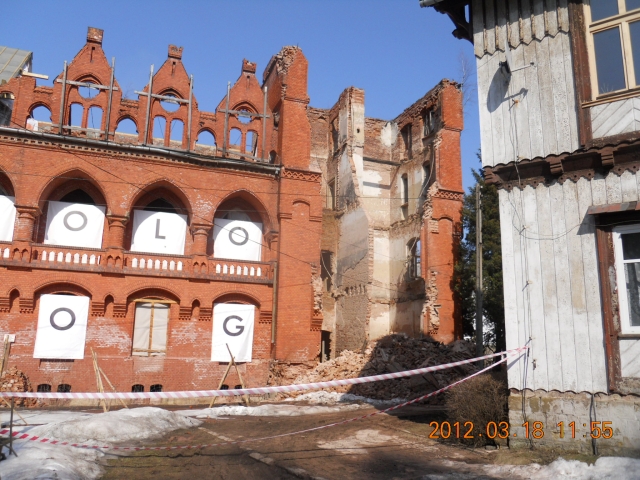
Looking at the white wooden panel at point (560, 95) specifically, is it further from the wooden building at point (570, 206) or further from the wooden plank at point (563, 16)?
the wooden plank at point (563, 16)

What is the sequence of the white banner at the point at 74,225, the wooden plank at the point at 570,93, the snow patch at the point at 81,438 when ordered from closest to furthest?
the snow patch at the point at 81,438, the wooden plank at the point at 570,93, the white banner at the point at 74,225

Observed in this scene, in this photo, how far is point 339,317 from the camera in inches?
1139

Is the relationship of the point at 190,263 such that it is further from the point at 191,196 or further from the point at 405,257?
the point at 405,257

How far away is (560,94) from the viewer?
9242 mm

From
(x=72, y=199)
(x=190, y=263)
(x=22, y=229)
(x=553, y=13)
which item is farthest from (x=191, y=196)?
(x=553, y=13)

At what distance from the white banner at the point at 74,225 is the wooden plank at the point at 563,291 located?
18.5 m

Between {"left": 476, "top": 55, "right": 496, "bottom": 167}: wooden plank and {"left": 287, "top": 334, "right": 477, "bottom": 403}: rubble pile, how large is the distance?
1031 cm

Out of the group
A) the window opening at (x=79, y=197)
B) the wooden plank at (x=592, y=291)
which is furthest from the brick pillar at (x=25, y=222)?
the wooden plank at (x=592, y=291)

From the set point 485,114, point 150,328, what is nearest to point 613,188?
point 485,114

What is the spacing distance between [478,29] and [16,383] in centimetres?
1831

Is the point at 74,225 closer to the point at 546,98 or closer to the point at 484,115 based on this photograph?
the point at 484,115

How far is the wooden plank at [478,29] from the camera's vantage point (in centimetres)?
1036

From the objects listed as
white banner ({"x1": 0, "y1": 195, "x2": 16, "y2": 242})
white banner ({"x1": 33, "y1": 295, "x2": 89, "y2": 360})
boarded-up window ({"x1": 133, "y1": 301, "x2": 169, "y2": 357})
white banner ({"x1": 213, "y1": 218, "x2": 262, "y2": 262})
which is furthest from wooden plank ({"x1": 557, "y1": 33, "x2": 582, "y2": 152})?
white banner ({"x1": 0, "y1": 195, "x2": 16, "y2": 242})

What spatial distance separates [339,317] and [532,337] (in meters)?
20.4
